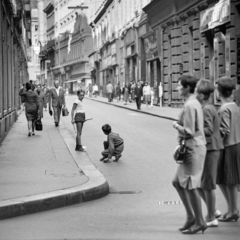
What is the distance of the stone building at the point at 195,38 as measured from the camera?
89.3ft

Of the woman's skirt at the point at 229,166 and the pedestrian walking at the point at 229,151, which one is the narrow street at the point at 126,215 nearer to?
the pedestrian walking at the point at 229,151

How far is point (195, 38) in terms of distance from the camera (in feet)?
110

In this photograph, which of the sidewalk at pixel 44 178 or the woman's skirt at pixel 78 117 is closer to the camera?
the sidewalk at pixel 44 178

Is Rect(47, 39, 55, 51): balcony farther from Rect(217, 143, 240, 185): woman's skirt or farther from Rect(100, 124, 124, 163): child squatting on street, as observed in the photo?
Rect(217, 143, 240, 185): woman's skirt

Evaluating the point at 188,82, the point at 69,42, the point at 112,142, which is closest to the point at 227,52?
the point at 112,142

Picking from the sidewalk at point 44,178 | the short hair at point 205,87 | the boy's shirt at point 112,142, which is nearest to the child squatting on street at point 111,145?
the boy's shirt at point 112,142

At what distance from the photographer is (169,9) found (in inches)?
1505

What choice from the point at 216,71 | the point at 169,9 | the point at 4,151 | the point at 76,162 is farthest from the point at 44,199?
the point at 169,9

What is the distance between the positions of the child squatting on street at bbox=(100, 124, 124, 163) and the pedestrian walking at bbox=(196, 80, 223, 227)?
6266mm

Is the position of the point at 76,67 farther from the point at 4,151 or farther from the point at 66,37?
the point at 4,151

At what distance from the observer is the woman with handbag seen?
695 centimetres

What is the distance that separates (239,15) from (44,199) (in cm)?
1929

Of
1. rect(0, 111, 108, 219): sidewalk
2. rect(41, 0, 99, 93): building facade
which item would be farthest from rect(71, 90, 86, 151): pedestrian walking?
rect(41, 0, 99, 93): building facade

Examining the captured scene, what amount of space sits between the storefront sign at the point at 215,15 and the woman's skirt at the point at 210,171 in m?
20.4
